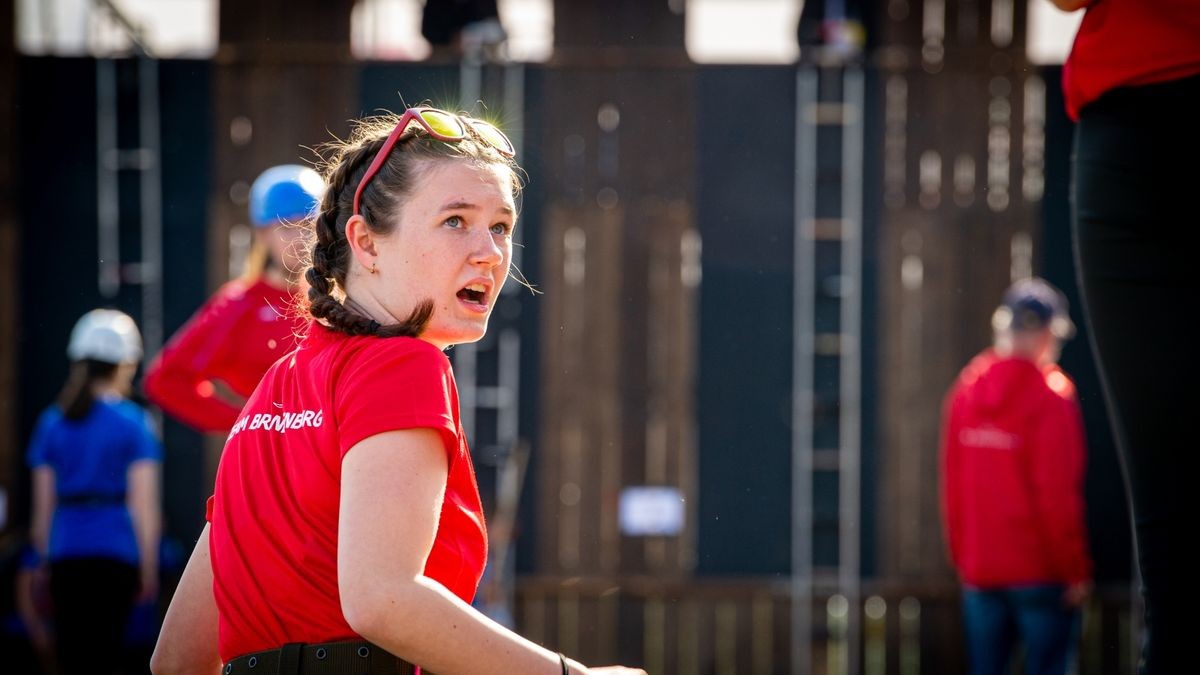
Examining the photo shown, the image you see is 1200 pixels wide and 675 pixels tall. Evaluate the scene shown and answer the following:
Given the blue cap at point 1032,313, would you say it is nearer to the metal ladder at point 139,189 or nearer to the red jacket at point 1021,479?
the red jacket at point 1021,479

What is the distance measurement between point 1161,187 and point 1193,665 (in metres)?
0.55

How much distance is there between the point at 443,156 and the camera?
Result: 1.74 m

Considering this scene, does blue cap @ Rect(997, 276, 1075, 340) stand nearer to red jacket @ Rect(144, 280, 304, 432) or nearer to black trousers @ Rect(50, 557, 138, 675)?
red jacket @ Rect(144, 280, 304, 432)

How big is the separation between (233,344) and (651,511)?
4747 mm

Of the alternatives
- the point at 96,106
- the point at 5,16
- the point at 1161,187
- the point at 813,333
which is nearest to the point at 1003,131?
the point at 813,333

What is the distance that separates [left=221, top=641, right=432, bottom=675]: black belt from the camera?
1.57 metres

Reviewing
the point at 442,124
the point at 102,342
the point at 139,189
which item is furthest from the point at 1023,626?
the point at 139,189

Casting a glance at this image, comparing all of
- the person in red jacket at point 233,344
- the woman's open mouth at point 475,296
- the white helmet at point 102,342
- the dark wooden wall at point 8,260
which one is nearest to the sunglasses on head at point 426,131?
the woman's open mouth at point 475,296

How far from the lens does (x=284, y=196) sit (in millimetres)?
3924

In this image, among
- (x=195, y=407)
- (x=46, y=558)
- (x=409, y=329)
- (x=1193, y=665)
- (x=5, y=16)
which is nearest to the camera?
(x=1193, y=665)

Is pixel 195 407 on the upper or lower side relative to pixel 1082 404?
upper

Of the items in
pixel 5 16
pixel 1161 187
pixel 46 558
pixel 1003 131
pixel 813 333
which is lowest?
pixel 46 558

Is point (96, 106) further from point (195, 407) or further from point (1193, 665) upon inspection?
point (1193, 665)

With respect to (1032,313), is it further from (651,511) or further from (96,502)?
(96,502)
